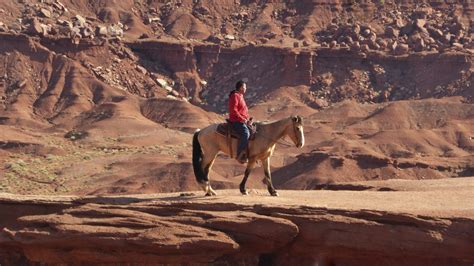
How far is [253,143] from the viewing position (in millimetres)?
20500

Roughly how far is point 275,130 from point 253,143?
0.47 meters

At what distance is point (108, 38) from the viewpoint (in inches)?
3059

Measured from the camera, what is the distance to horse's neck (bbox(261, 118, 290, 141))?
20438 mm

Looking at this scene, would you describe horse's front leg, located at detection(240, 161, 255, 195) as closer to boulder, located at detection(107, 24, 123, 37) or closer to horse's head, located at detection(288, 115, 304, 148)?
horse's head, located at detection(288, 115, 304, 148)

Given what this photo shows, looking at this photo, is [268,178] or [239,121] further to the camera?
[268,178]

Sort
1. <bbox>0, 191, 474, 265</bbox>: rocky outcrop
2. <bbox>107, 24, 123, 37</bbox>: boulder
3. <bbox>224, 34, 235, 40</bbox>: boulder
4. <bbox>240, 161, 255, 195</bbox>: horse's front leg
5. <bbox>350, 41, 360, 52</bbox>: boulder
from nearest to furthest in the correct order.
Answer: <bbox>0, 191, 474, 265</bbox>: rocky outcrop < <bbox>240, 161, 255, 195</bbox>: horse's front leg < <bbox>350, 41, 360, 52</bbox>: boulder < <bbox>107, 24, 123, 37</bbox>: boulder < <bbox>224, 34, 235, 40</bbox>: boulder

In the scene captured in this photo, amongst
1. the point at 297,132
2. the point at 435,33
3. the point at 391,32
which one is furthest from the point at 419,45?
the point at 297,132

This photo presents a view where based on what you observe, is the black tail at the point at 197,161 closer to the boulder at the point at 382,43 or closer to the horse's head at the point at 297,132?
the horse's head at the point at 297,132

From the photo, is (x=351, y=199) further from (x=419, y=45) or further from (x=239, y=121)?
(x=419, y=45)

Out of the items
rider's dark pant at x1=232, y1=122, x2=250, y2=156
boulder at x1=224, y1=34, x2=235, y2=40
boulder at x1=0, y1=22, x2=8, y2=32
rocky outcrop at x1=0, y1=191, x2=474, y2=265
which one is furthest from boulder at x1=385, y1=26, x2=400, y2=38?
rocky outcrop at x1=0, y1=191, x2=474, y2=265

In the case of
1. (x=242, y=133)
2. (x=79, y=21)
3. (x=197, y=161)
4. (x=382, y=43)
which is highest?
(x=79, y=21)

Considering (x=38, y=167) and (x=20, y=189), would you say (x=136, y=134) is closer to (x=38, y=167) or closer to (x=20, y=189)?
(x=38, y=167)

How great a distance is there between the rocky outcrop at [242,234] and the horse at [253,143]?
1.32 metres

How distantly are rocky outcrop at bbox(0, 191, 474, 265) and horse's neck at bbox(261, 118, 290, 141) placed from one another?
1522mm
